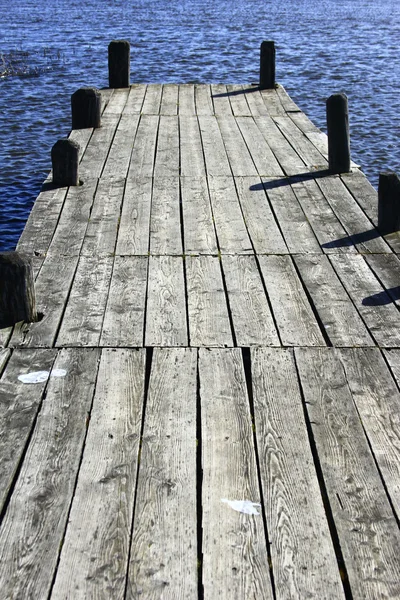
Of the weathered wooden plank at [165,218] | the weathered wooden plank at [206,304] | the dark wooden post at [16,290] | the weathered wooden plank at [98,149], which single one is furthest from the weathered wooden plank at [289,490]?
the weathered wooden plank at [98,149]

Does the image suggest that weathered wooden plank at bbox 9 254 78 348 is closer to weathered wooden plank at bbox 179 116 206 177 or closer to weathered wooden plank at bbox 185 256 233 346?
weathered wooden plank at bbox 185 256 233 346

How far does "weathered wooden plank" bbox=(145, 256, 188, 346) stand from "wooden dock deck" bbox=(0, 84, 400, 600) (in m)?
0.02

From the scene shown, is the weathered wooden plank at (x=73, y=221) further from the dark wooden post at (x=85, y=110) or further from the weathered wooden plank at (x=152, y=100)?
the weathered wooden plank at (x=152, y=100)

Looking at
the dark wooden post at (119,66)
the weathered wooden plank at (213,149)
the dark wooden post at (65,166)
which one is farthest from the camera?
the dark wooden post at (119,66)

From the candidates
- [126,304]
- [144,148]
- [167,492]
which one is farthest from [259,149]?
[167,492]

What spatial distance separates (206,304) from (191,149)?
196 inches

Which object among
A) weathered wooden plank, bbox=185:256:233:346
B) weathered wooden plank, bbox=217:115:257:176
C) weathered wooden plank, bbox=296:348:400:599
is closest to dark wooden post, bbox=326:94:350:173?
weathered wooden plank, bbox=217:115:257:176

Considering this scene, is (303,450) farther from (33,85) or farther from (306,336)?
(33,85)

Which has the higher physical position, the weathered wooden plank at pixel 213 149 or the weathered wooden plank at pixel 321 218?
the weathered wooden plank at pixel 321 218

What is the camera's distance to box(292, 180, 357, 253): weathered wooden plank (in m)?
7.12

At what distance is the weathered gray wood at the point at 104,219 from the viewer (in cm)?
705

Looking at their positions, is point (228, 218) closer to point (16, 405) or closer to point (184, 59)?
point (16, 405)

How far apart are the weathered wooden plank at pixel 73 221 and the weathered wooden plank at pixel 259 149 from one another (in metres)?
1.97

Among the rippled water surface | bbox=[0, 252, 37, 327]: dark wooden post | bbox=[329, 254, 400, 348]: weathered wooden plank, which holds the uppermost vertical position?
bbox=[0, 252, 37, 327]: dark wooden post
